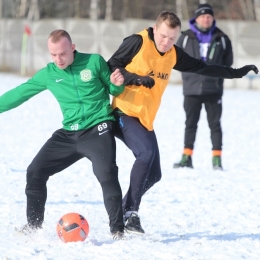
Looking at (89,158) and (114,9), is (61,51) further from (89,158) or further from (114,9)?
(114,9)

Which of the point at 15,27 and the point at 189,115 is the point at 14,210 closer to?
the point at 189,115

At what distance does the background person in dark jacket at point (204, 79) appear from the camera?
31.8 feet

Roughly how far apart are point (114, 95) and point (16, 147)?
5.47 meters

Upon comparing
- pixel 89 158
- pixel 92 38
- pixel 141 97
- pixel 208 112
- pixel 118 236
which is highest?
pixel 141 97

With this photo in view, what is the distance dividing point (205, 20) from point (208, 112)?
50.1 inches

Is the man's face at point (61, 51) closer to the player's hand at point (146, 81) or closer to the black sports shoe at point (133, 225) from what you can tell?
the player's hand at point (146, 81)

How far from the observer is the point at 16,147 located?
36.3 feet

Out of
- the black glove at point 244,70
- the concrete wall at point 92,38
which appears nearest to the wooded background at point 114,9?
the concrete wall at point 92,38

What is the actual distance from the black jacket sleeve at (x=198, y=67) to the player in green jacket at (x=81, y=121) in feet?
2.41

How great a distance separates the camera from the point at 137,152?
5805 mm

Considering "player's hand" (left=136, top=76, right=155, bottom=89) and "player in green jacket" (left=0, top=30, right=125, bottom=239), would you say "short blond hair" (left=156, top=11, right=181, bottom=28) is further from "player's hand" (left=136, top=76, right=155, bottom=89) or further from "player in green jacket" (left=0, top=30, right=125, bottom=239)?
"player in green jacket" (left=0, top=30, right=125, bottom=239)

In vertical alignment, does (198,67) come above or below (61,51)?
below

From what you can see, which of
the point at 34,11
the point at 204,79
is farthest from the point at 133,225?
the point at 34,11

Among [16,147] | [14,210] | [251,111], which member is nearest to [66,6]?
[251,111]
